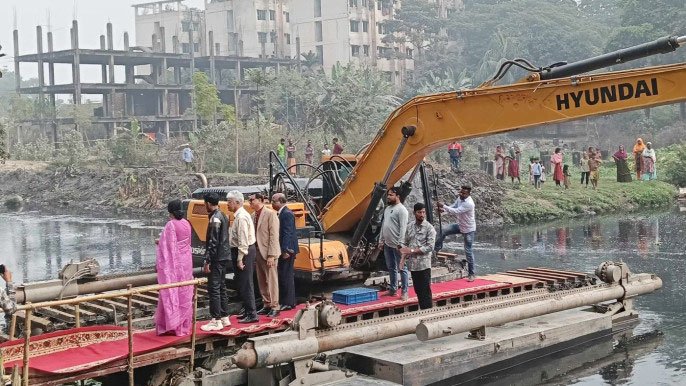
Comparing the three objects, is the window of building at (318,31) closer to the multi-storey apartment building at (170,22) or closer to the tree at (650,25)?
the multi-storey apartment building at (170,22)

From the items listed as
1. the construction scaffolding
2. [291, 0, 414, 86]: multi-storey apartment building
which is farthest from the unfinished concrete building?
[291, 0, 414, 86]: multi-storey apartment building

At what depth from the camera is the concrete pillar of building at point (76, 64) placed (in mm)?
54750

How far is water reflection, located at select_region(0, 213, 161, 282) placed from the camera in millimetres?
22081

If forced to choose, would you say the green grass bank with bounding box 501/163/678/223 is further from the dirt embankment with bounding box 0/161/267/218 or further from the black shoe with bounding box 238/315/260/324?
the black shoe with bounding box 238/315/260/324

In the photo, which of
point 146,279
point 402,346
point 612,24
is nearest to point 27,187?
point 146,279

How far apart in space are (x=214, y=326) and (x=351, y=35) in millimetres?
64686

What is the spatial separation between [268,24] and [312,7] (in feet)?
16.9

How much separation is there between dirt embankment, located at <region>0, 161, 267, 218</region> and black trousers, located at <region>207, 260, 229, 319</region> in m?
23.3

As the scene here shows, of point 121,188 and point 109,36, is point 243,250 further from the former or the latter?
point 109,36

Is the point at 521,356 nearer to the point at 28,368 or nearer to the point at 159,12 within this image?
the point at 28,368

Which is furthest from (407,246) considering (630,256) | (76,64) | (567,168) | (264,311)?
(76,64)

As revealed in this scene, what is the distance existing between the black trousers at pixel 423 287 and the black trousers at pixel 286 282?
5.15 feet

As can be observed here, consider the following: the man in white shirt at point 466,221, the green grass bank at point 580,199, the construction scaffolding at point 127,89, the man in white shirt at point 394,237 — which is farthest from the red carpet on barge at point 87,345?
the construction scaffolding at point 127,89

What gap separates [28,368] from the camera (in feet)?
27.6
